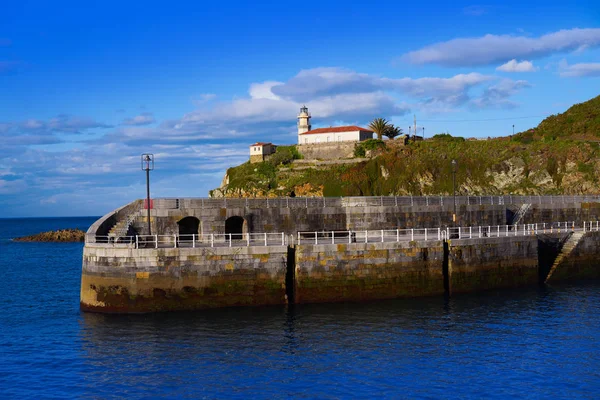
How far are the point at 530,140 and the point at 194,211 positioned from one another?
77.4m

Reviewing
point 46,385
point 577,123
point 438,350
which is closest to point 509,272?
point 438,350

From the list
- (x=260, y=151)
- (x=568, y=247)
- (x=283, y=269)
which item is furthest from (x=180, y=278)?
(x=260, y=151)

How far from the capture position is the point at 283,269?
115 feet

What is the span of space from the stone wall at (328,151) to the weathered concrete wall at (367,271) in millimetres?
77067

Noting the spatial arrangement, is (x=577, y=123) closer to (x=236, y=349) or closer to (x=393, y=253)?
(x=393, y=253)

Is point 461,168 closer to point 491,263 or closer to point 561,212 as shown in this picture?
point 561,212

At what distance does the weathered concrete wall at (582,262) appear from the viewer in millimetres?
46312

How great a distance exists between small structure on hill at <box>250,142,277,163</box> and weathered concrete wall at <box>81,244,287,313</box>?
9088 centimetres

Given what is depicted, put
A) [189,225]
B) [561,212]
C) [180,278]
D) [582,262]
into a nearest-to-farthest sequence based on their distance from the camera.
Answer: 1. [180,278]
2. [189,225]
3. [582,262]
4. [561,212]

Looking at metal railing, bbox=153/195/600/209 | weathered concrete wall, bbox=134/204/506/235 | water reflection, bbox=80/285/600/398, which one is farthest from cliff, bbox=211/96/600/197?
water reflection, bbox=80/285/600/398

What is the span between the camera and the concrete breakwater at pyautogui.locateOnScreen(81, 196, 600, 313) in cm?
3347

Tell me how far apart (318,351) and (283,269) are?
8.65 m

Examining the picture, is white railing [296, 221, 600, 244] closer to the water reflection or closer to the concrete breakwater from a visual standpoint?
the concrete breakwater

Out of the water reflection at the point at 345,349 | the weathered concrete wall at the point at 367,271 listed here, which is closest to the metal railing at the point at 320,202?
the weathered concrete wall at the point at 367,271
